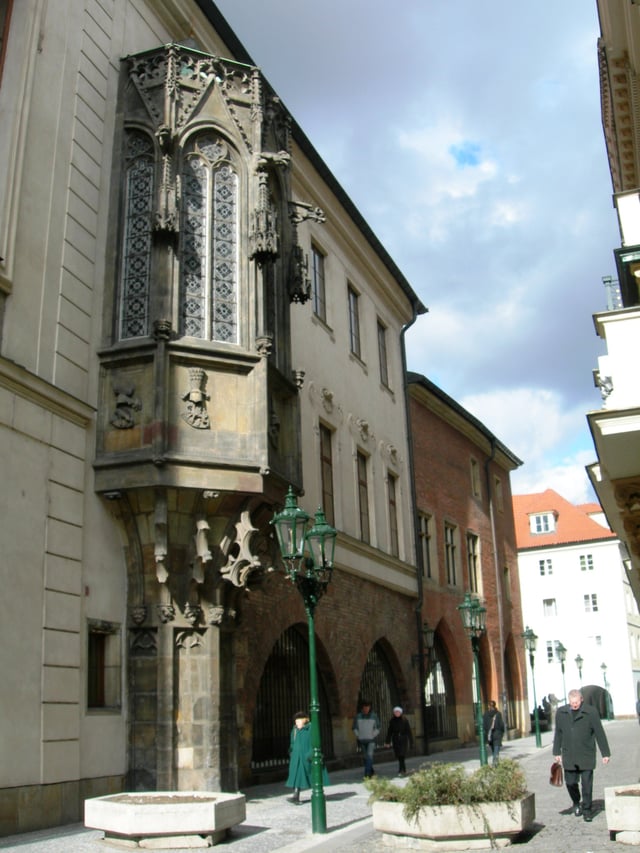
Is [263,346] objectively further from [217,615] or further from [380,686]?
[380,686]

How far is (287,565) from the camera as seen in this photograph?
11656mm

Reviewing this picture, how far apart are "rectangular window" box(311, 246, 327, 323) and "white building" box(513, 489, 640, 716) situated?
42.5 m

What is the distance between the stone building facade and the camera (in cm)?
1179

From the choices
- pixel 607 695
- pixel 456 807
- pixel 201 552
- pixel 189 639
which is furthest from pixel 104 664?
pixel 607 695

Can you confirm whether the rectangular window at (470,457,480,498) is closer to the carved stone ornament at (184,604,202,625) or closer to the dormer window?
the carved stone ornament at (184,604,202,625)

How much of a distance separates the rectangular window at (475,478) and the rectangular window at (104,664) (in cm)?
2272

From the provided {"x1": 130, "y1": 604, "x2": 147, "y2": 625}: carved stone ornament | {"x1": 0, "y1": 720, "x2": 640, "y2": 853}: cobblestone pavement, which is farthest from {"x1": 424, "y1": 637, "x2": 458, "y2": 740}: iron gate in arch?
{"x1": 130, "y1": 604, "x2": 147, "y2": 625}: carved stone ornament

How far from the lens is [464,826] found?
9.45m

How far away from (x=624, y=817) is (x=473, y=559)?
24.1 meters

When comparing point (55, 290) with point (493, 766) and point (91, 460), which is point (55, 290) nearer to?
point (91, 460)

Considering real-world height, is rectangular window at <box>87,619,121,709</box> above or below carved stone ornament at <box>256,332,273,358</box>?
below

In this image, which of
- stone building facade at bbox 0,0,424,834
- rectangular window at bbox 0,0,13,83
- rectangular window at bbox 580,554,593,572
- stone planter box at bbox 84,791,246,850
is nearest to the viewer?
stone planter box at bbox 84,791,246,850

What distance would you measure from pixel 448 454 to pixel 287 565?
21.0 metres

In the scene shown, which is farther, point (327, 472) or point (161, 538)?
point (327, 472)
